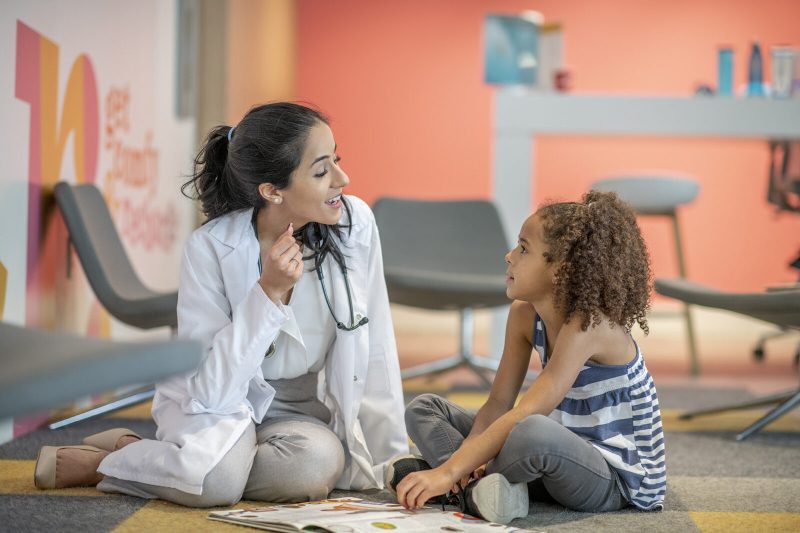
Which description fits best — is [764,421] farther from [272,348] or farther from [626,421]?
[272,348]

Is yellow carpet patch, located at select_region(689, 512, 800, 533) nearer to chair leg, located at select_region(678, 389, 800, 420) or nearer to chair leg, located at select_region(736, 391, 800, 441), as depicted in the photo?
chair leg, located at select_region(736, 391, 800, 441)

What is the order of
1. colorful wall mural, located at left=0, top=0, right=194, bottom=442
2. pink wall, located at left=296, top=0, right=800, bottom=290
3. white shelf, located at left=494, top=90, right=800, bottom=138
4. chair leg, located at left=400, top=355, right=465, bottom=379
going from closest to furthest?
colorful wall mural, located at left=0, top=0, right=194, bottom=442
chair leg, located at left=400, top=355, right=465, bottom=379
white shelf, located at left=494, top=90, right=800, bottom=138
pink wall, located at left=296, top=0, right=800, bottom=290

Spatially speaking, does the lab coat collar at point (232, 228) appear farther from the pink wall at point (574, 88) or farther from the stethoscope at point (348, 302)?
the pink wall at point (574, 88)

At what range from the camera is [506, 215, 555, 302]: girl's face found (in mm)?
1812

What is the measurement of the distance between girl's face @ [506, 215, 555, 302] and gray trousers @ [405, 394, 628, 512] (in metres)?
0.25

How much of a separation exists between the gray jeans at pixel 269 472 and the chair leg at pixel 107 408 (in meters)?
0.78

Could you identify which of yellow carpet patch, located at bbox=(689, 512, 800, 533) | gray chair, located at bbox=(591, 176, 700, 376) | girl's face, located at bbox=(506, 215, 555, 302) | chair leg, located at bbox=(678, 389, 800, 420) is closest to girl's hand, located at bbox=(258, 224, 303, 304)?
girl's face, located at bbox=(506, 215, 555, 302)

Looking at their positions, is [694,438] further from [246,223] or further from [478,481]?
[246,223]

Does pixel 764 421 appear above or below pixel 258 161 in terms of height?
below

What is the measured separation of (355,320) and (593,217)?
504mm

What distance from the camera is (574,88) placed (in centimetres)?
622

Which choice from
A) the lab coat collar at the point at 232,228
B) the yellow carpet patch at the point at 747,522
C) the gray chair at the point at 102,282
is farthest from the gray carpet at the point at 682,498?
the lab coat collar at the point at 232,228

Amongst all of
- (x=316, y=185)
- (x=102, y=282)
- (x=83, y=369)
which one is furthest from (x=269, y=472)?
(x=102, y=282)

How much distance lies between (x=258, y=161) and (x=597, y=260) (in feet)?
2.19
